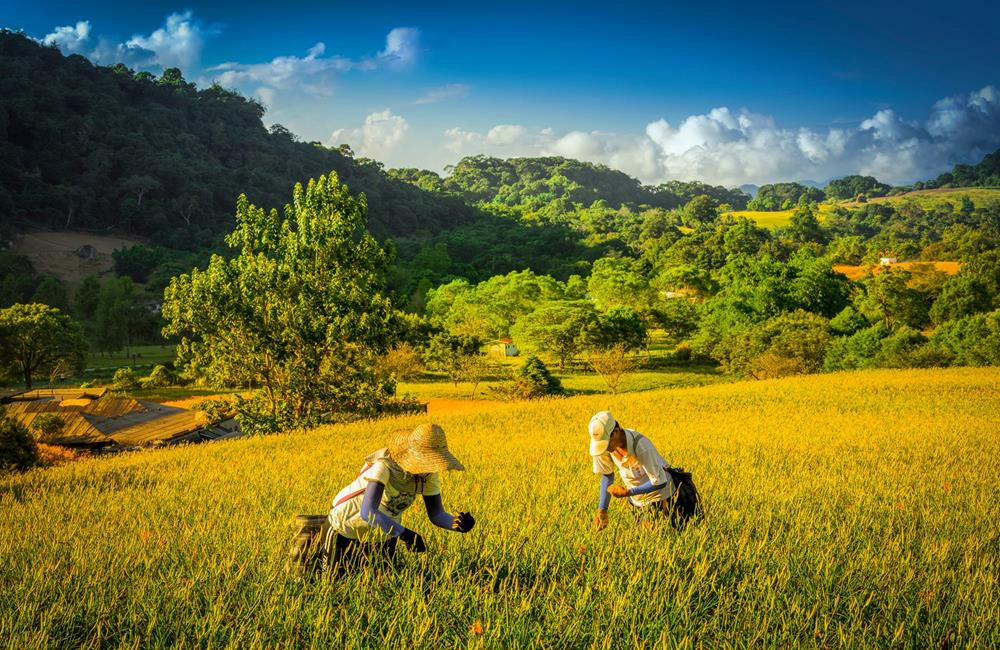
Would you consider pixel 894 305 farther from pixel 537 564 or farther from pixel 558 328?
pixel 537 564

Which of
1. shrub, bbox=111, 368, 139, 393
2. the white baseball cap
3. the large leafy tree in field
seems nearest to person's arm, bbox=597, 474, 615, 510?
the white baseball cap

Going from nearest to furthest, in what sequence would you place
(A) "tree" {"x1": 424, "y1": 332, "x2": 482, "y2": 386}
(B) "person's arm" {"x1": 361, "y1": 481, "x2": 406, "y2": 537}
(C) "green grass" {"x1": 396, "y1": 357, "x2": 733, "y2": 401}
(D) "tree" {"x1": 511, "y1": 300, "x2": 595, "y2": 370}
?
1. (B) "person's arm" {"x1": 361, "y1": 481, "x2": 406, "y2": 537}
2. (C) "green grass" {"x1": 396, "y1": 357, "x2": 733, "y2": 401}
3. (A) "tree" {"x1": 424, "y1": 332, "x2": 482, "y2": 386}
4. (D) "tree" {"x1": 511, "y1": 300, "x2": 595, "y2": 370}

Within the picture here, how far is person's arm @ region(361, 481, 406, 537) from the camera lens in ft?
11.9

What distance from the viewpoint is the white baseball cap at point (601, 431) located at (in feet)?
15.6

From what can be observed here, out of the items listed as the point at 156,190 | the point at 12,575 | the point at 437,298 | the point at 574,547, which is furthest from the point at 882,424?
the point at 156,190

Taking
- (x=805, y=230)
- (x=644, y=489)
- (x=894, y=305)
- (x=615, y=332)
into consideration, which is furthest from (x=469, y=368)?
(x=805, y=230)

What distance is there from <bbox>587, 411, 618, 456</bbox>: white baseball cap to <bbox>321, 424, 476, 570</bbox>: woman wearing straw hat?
1.32m

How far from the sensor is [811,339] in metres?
41.9

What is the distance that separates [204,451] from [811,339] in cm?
3861

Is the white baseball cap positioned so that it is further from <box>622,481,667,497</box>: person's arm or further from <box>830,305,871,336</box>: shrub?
<box>830,305,871,336</box>: shrub

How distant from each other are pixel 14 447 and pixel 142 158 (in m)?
119

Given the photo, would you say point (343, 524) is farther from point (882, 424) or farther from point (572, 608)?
point (882, 424)

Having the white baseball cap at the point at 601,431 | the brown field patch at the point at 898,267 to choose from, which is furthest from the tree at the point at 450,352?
the brown field patch at the point at 898,267

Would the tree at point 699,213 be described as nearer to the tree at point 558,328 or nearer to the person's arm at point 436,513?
the tree at point 558,328
